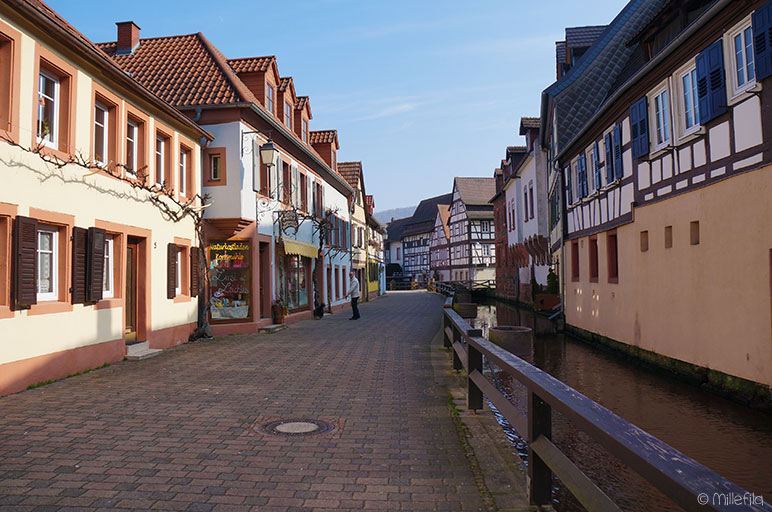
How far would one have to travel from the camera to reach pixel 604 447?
8.06 ft

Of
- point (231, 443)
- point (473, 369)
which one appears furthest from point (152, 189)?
point (473, 369)

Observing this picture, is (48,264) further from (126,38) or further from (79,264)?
(126,38)

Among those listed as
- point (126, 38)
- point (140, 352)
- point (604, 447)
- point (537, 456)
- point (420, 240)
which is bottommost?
point (140, 352)

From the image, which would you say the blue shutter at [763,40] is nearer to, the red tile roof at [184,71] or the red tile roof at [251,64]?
the red tile roof at [184,71]

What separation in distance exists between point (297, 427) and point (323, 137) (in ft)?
76.4

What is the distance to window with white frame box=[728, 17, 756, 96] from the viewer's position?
8.38 metres

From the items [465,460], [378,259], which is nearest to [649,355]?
[465,460]

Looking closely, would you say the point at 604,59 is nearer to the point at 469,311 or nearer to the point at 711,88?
the point at 469,311

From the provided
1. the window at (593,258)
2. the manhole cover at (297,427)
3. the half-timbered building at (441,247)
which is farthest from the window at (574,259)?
the half-timbered building at (441,247)

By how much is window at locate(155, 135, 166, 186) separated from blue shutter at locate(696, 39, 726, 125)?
10.8 metres

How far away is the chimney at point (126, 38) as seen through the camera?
18531mm

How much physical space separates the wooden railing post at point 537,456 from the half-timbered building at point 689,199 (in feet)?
18.8

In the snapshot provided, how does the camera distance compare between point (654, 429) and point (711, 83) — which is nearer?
point (654, 429)

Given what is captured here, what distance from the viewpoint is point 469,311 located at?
21.7 meters
